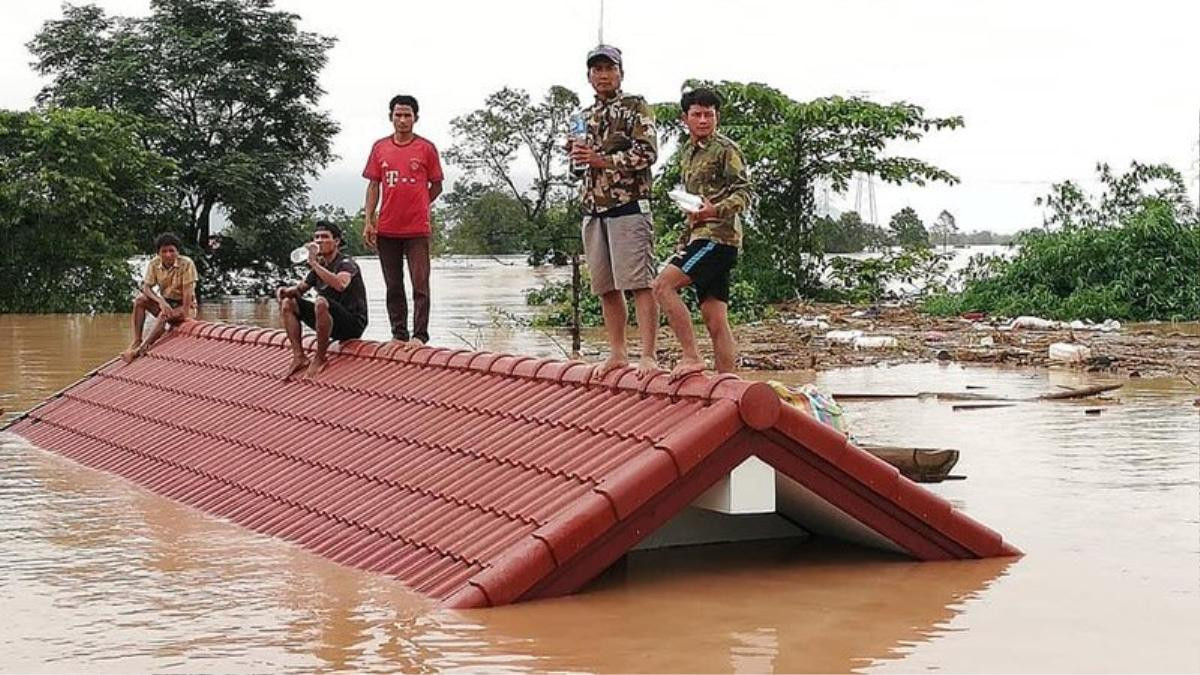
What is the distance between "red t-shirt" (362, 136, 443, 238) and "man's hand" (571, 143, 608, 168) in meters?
3.30

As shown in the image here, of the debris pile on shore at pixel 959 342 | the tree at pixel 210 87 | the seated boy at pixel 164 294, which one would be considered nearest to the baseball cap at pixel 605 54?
the seated boy at pixel 164 294

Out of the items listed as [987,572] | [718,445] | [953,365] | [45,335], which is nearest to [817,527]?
[987,572]

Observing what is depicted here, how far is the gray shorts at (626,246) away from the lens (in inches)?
329

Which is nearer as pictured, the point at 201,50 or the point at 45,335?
the point at 45,335

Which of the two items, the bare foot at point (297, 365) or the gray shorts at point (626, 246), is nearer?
the gray shorts at point (626, 246)

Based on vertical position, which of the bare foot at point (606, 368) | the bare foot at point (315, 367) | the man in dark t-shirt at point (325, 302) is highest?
the man in dark t-shirt at point (325, 302)

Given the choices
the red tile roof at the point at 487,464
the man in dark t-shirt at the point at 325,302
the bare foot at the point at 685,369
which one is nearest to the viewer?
the red tile roof at the point at 487,464

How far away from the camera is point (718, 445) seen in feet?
23.1

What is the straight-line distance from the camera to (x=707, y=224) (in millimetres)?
8039

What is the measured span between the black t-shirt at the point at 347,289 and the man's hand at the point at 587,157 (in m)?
3.43

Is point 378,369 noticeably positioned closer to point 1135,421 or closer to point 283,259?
point 1135,421

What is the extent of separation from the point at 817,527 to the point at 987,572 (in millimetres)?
1022

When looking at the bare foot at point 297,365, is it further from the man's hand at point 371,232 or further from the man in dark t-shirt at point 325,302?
the man's hand at point 371,232

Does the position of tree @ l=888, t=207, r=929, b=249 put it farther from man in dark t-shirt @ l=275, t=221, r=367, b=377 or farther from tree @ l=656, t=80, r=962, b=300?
man in dark t-shirt @ l=275, t=221, r=367, b=377
